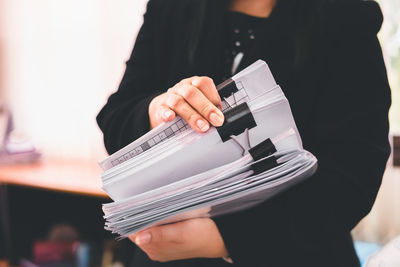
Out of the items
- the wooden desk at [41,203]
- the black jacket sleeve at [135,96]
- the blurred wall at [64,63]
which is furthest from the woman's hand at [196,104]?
the blurred wall at [64,63]

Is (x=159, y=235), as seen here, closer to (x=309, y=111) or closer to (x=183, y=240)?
(x=183, y=240)

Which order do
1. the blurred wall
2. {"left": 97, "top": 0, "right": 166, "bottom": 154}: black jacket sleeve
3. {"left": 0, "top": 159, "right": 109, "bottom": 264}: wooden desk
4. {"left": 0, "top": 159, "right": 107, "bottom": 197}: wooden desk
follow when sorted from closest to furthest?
{"left": 97, "top": 0, "right": 166, "bottom": 154}: black jacket sleeve
{"left": 0, "top": 159, "right": 107, "bottom": 197}: wooden desk
{"left": 0, "top": 159, "right": 109, "bottom": 264}: wooden desk
the blurred wall

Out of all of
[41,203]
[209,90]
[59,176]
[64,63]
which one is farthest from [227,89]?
[64,63]

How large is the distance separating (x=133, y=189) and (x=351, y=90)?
15.1 inches

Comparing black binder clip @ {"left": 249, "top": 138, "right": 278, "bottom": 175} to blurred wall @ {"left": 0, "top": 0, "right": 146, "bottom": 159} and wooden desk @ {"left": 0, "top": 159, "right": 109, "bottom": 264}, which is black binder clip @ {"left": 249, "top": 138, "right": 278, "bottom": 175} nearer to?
wooden desk @ {"left": 0, "top": 159, "right": 109, "bottom": 264}

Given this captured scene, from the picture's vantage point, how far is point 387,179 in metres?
1.20

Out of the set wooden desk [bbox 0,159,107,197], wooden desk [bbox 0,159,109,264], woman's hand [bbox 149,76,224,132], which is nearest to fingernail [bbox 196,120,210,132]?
woman's hand [bbox 149,76,224,132]

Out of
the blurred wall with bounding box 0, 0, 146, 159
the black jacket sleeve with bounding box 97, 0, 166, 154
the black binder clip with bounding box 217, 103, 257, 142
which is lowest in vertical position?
the black binder clip with bounding box 217, 103, 257, 142

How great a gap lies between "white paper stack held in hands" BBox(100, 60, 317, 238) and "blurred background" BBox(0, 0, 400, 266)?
982mm

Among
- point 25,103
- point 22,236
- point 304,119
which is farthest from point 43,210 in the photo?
point 304,119

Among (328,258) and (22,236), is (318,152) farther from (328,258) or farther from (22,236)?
(22,236)

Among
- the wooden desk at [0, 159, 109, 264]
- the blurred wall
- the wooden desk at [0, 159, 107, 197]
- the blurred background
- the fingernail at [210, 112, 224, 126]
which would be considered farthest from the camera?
the blurred wall

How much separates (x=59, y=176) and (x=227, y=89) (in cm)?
134

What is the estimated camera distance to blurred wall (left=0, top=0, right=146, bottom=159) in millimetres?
1794
